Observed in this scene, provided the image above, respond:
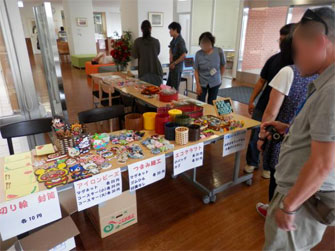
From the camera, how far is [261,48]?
6.91 metres

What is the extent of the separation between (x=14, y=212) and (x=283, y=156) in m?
1.29

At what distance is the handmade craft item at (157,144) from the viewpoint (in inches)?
64.2

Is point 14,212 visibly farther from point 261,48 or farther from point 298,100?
point 261,48

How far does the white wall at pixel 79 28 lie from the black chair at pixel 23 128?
868cm

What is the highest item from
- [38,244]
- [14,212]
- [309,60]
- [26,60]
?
[309,60]

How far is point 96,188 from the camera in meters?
1.39

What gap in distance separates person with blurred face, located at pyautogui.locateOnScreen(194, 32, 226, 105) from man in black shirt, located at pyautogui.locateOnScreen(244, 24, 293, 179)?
0.89m

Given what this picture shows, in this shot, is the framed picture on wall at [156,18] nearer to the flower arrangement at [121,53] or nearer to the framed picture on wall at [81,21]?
the flower arrangement at [121,53]

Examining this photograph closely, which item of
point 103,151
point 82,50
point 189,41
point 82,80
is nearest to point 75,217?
point 103,151

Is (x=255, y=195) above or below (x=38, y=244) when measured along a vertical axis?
below

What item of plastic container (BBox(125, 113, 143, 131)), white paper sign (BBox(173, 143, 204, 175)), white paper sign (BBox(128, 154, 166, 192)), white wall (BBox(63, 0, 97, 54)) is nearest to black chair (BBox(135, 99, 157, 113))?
plastic container (BBox(125, 113, 143, 131))

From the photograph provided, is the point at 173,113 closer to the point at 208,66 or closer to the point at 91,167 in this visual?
the point at 91,167

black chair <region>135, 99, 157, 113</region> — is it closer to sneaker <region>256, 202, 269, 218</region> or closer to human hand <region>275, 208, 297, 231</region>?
sneaker <region>256, 202, 269, 218</region>

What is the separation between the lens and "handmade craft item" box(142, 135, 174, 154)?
5.35 feet
